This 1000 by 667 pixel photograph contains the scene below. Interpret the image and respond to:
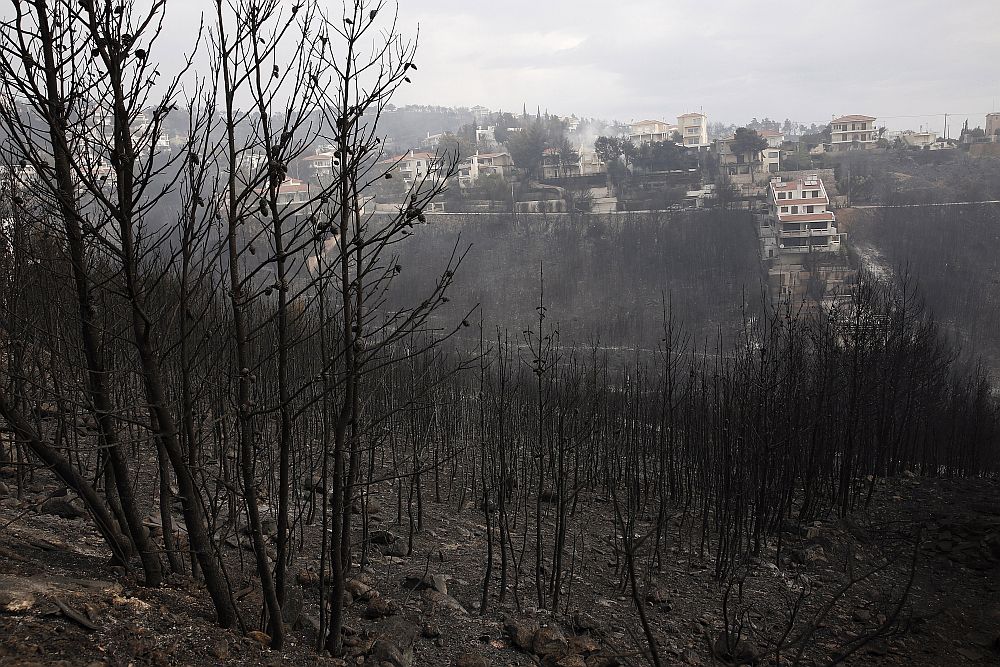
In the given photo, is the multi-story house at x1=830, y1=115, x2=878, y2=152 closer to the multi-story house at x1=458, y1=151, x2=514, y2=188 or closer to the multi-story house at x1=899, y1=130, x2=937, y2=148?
the multi-story house at x1=899, y1=130, x2=937, y2=148

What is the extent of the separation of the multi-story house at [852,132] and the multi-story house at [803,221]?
1996 centimetres

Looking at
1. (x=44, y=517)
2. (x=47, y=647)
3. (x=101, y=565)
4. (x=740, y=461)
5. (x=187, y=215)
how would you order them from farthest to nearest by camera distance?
1. (x=740, y=461)
2. (x=44, y=517)
3. (x=101, y=565)
4. (x=187, y=215)
5. (x=47, y=647)

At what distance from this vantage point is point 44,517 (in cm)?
470

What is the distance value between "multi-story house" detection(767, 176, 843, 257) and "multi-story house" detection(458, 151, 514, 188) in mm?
20048

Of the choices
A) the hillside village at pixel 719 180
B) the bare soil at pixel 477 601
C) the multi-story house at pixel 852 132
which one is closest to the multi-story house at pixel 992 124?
the hillside village at pixel 719 180

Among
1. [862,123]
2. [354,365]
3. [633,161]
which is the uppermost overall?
[862,123]

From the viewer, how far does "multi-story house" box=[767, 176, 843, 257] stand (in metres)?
39.3

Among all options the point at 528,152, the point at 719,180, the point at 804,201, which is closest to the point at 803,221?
the point at 804,201

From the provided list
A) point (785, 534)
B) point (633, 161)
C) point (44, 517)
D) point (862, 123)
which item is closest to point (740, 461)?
point (785, 534)

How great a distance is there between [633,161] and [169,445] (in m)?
51.0

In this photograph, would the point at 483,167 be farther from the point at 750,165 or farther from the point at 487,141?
the point at 750,165

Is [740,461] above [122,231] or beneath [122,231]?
beneath

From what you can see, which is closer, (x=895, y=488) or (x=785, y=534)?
(x=785, y=534)

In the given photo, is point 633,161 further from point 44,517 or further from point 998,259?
point 44,517
